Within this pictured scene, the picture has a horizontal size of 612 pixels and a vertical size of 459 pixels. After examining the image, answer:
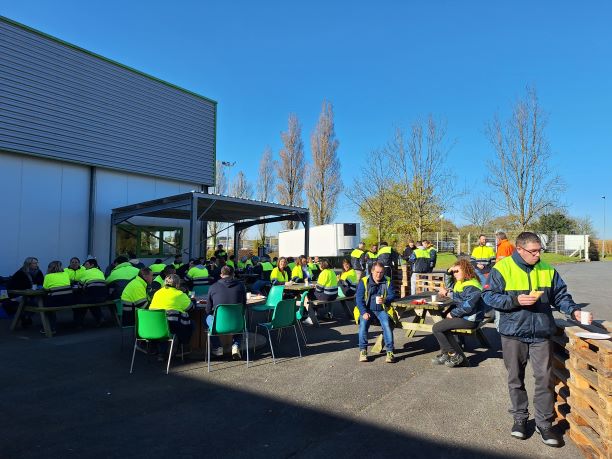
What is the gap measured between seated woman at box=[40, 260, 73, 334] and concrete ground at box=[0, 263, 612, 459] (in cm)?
118

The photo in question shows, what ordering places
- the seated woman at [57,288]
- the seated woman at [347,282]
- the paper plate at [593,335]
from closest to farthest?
the paper plate at [593,335] < the seated woman at [57,288] < the seated woman at [347,282]

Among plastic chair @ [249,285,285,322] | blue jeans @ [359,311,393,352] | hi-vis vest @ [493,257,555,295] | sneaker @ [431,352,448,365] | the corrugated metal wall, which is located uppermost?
the corrugated metal wall

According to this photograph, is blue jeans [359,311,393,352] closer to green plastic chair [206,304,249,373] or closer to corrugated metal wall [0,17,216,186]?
green plastic chair [206,304,249,373]

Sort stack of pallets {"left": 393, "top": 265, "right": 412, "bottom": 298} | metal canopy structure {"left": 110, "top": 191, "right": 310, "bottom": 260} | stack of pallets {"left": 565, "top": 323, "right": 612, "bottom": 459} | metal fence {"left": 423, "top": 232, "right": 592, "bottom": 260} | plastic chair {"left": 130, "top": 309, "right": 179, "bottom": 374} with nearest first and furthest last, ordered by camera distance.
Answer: stack of pallets {"left": 565, "top": 323, "right": 612, "bottom": 459}
plastic chair {"left": 130, "top": 309, "right": 179, "bottom": 374}
metal canopy structure {"left": 110, "top": 191, "right": 310, "bottom": 260}
stack of pallets {"left": 393, "top": 265, "right": 412, "bottom": 298}
metal fence {"left": 423, "top": 232, "right": 592, "bottom": 260}

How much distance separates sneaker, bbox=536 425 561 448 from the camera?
3.47 meters

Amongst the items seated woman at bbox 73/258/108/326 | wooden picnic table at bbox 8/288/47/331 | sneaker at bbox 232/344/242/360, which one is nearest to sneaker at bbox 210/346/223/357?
sneaker at bbox 232/344/242/360

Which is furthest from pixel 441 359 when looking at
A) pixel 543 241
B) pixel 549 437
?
pixel 543 241

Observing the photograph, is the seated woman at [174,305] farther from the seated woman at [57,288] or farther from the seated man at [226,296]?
the seated woman at [57,288]

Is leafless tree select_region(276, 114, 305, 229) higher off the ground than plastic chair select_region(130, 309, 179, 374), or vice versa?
leafless tree select_region(276, 114, 305, 229)

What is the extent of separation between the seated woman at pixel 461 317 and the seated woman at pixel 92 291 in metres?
6.53

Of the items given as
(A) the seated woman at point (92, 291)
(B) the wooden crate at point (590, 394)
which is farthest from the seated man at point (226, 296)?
(B) the wooden crate at point (590, 394)

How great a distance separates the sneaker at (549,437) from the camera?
3471 mm

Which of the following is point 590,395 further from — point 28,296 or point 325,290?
point 28,296

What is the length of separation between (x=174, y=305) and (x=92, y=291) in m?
3.57
